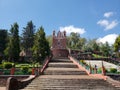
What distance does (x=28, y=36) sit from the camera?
59.2 meters

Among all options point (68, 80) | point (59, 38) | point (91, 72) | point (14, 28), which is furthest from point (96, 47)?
point (68, 80)

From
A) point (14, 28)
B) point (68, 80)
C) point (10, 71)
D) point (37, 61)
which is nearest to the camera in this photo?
point (68, 80)

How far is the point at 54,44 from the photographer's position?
181 feet

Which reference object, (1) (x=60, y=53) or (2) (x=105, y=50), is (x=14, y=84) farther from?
(2) (x=105, y=50)

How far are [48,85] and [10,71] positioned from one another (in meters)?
6.83

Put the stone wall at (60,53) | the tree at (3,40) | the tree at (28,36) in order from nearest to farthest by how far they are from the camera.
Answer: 1. the stone wall at (60,53)
2. the tree at (3,40)
3. the tree at (28,36)

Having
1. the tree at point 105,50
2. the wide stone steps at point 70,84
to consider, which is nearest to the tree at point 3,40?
the tree at point 105,50

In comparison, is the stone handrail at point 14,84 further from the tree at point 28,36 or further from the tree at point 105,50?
the tree at point 105,50

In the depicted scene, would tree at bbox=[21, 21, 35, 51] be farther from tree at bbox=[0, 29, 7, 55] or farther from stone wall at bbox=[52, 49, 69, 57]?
stone wall at bbox=[52, 49, 69, 57]

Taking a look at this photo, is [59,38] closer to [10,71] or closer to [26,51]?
[26,51]

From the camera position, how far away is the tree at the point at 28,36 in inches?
2259

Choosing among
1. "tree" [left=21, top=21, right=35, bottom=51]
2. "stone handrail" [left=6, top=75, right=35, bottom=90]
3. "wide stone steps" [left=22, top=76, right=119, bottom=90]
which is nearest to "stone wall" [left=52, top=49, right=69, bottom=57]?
"tree" [left=21, top=21, right=35, bottom=51]

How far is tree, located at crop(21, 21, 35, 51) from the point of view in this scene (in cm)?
5738

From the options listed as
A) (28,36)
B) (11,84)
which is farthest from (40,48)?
(11,84)
